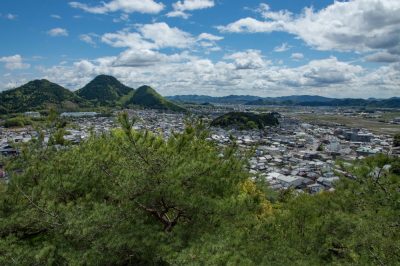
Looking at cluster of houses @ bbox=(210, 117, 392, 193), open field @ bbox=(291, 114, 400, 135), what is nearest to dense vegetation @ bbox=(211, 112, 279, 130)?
cluster of houses @ bbox=(210, 117, 392, 193)

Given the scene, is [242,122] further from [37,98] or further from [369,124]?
[37,98]

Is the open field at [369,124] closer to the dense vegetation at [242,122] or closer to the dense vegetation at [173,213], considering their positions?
the dense vegetation at [242,122]

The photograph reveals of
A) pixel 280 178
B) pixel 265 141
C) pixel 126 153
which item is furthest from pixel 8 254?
pixel 265 141

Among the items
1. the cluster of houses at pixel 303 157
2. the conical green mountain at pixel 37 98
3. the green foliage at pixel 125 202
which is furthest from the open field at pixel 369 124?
the conical green mountain at pixel 37 98

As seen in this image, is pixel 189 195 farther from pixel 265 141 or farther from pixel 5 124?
pixel 5 124

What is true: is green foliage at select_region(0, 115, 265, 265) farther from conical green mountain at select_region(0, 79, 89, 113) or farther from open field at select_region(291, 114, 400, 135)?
conical green mountain at select_region(0, 79, 89, 113)

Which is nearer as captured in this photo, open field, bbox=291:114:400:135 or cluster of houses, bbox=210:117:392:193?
cluster of houses, bbox=210:117:392:193

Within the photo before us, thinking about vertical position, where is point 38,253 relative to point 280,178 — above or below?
above
